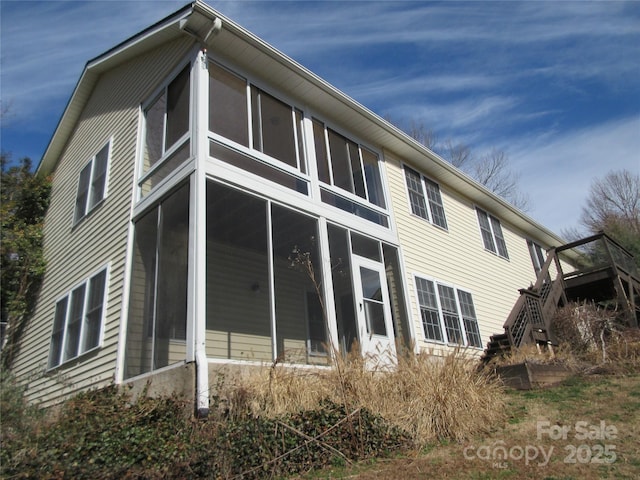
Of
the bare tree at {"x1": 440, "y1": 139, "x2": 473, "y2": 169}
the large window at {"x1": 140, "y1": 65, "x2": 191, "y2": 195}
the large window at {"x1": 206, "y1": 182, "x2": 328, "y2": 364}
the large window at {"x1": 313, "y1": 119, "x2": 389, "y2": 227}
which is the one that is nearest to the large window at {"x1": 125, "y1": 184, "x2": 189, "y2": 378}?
the large window at {"x1": 140, "y1": 65, "x2": 191, "y2": 195}

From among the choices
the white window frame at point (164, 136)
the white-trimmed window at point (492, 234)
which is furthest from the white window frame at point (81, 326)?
the white-trimmed window at point (492, 234)

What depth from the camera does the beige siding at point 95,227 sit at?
8531mm

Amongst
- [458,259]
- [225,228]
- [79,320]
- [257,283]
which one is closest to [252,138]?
[225,228]

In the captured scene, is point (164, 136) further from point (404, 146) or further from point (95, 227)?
point (404, 146)

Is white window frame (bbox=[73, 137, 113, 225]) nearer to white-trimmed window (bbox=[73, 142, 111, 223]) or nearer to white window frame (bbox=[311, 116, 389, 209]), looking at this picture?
white-trimmed window (bbox=[73, 142, 111, 223])

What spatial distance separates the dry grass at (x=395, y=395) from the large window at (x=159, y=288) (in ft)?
4.83

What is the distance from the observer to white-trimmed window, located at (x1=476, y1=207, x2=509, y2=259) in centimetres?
1567

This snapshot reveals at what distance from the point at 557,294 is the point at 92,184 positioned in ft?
41.0

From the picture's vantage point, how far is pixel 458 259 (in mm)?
13508

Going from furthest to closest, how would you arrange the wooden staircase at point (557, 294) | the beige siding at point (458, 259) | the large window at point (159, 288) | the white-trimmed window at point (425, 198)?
the white-trimmed window at point (425, 198), the beige siding at point (458, 259), the wooden staircase at point (557, 294), the large window at point (159, 288)

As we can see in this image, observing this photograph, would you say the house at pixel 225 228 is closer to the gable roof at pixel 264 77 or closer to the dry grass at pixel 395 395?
the gable roof at pixel 264 77

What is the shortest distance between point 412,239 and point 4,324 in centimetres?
1139

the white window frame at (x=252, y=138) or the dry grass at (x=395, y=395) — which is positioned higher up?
the white window frame at (x=252, y=138)

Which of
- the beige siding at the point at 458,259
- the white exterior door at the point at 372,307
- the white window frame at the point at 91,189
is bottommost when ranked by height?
the white exterior door at the point at 372,307
